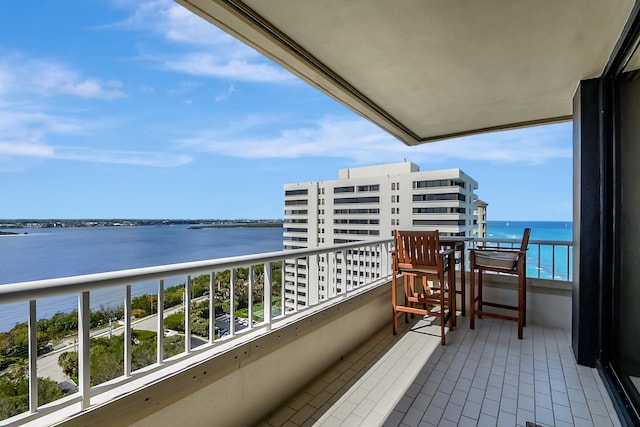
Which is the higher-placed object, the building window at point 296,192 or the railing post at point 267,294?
the building window at point 296,192

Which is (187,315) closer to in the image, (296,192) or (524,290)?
(524,290)

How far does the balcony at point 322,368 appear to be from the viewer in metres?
1.29

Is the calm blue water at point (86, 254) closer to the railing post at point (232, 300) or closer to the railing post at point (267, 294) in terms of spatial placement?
the railing post at point (232, 300)

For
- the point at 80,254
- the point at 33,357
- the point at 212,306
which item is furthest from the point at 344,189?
the point at 33,357

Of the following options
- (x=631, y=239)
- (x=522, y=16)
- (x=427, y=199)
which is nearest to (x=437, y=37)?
(x=522, y=16)

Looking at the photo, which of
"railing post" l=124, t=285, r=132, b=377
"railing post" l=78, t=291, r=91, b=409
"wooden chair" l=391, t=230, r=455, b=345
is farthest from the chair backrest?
"railing post" l=78, t=291, r=91, b=409

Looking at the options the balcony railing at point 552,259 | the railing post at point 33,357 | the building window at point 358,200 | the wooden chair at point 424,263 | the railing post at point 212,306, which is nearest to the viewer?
the railing post at point 33,357

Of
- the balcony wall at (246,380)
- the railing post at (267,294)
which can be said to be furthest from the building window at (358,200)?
the railing post at (267,294)

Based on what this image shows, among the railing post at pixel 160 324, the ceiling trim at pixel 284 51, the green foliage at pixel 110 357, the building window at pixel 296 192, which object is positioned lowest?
the green foliage at pixel 110 357

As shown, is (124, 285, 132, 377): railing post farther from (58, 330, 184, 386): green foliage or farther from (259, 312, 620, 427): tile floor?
(259, 312, 620, 427): tile floor

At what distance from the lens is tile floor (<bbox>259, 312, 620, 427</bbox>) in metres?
1.99

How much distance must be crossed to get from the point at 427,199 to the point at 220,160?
70.3 feet

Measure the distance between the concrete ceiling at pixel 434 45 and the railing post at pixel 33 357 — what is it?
1.64m

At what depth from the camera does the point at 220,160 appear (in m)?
27.3
